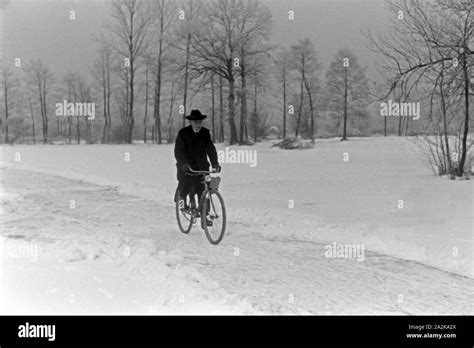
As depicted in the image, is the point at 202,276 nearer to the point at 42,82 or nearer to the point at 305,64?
the point at 305,64

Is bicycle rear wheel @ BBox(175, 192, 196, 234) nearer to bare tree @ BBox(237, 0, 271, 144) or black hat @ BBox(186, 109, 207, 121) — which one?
black hat @ BBox(186, 109, 207, 121)

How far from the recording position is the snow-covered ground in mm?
5191

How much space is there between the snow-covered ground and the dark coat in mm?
1276

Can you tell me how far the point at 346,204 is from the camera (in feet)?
36.1

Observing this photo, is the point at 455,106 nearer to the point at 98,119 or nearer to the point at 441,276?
the point at 441,276

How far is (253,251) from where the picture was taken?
735 cm

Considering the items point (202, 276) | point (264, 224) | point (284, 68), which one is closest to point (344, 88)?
point (284, 68)

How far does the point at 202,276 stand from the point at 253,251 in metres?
1.51

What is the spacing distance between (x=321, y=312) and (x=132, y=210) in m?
7.02

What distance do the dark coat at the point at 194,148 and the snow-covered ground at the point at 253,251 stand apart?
1276 mm

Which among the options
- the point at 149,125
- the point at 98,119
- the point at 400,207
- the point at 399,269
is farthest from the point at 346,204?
the point at 98,119

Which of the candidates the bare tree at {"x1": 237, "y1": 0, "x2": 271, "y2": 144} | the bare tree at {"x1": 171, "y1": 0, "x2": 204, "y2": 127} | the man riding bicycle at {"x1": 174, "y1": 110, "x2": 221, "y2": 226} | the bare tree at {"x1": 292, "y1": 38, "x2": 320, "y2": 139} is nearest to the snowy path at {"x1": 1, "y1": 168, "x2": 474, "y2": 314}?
the man riding bicycle at {"x1": 174, "y1": 110, "x2": 221, "y2": 226}
